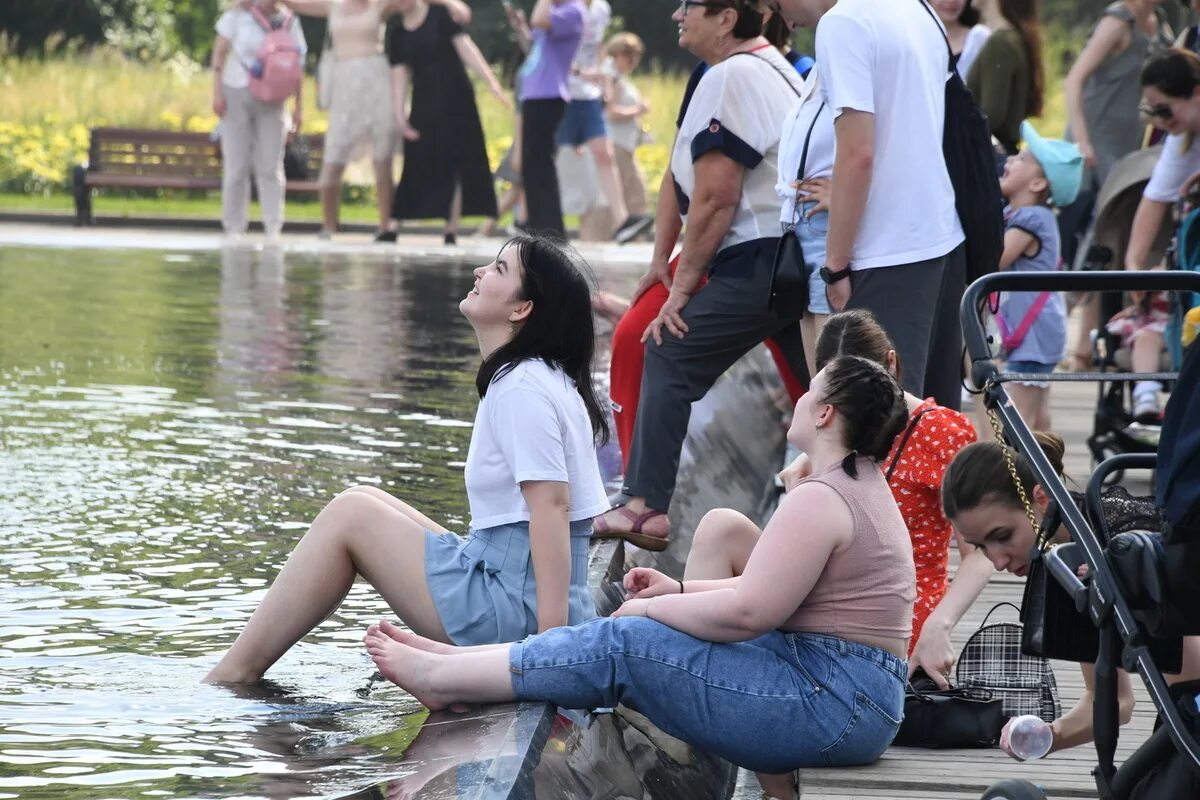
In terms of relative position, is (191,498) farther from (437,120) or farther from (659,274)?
(437,120)

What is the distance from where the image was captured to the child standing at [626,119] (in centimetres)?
2225

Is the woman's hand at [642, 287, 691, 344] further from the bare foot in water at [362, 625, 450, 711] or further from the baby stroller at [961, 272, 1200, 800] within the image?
the baby stroller at [961, 272, 1200, 800]

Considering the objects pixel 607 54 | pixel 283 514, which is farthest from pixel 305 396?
pixel 607 54

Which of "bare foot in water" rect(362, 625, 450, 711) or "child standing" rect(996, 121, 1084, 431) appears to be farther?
"child standing" rect(996, 121, 1084, 431)

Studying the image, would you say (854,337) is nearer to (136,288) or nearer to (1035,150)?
(1035,150)

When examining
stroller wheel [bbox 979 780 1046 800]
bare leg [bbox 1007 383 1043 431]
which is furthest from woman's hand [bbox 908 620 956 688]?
bare leg [bbox 1007 383 1043 431]

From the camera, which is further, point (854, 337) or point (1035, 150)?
point (1035, 150)

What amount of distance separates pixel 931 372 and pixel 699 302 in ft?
2.23

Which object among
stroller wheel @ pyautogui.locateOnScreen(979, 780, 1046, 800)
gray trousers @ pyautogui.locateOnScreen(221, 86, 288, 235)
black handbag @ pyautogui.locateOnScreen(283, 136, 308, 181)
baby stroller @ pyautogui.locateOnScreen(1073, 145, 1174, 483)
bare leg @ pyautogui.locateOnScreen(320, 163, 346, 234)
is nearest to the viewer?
stroller wheel @ pyautogui.locateOnScreen(979, 780, 1046, 800)

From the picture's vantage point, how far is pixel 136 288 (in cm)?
1476

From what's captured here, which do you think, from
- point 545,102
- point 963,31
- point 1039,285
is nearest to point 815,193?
point 1039,285

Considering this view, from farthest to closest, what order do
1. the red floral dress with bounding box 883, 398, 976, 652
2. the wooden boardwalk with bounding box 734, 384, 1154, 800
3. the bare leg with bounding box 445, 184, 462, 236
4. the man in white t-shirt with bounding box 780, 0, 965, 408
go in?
1. the bare leg with bounding box 445, 184, 462, 236
2. the man in white t-shirt with bounding box 780, 0, 965, 408
3. the red floral dress with bounding box 883, 398, 976, 652
4. the wooden boardwalk with bounding box 734, 384, 1154, 800

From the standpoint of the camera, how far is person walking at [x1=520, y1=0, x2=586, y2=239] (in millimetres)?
19094

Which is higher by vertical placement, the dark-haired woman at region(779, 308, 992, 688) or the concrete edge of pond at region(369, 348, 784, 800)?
the dark-haired woman at region(779, 308, 992, 688)
